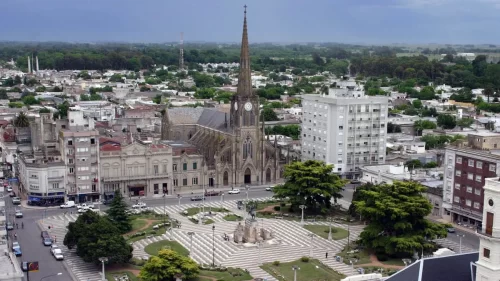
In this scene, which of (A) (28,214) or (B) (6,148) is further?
(B) (6,148)

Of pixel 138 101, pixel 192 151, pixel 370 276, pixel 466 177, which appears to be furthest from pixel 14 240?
pixel 138 101

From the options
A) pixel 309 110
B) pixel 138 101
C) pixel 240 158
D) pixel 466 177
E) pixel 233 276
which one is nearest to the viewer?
pixel 233 276

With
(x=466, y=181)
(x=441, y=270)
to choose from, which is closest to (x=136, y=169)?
(x=466, y=181)

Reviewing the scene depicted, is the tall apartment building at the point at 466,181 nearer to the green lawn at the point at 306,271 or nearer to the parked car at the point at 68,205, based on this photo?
the green lawn at the point at 306,271

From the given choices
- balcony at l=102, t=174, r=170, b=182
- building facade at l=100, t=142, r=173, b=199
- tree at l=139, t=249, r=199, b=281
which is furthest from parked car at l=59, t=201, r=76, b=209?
tree at l=139, t=249, r=199, b=281

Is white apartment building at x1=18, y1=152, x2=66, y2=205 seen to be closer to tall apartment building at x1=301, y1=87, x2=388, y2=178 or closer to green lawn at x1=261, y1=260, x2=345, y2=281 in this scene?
green lawn at x1=261, y1=260, x2=345, y2=281

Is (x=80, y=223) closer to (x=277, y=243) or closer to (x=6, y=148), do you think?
(x=277, y=243)
